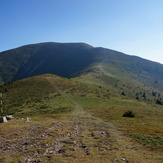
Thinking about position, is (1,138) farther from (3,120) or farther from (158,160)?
(158,160)

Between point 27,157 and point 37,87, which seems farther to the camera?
point 37,87

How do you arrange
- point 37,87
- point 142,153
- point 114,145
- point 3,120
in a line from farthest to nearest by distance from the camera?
1. point 37,87
2. point 3,120
3. point 114,145
4. point 142,153

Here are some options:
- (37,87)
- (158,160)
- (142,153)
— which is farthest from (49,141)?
(37,87)

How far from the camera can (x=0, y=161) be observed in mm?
11586

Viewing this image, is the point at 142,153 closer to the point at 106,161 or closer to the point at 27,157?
the point at 106,161

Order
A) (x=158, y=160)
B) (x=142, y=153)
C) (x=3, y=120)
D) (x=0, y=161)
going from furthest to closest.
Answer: (x=3, y=120), (x=142, y=153), (x=158, y=160), (x=0, y=161)

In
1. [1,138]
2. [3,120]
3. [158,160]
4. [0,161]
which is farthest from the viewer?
[3,120]

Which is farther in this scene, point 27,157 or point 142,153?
point 142,153

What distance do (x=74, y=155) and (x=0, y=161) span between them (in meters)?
5.80

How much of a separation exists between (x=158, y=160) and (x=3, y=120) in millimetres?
23212

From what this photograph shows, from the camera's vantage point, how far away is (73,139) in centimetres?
1706

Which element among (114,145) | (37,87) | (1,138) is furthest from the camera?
(37,87)

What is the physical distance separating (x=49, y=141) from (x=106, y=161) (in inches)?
269

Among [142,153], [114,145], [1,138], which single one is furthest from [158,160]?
[1,138]
